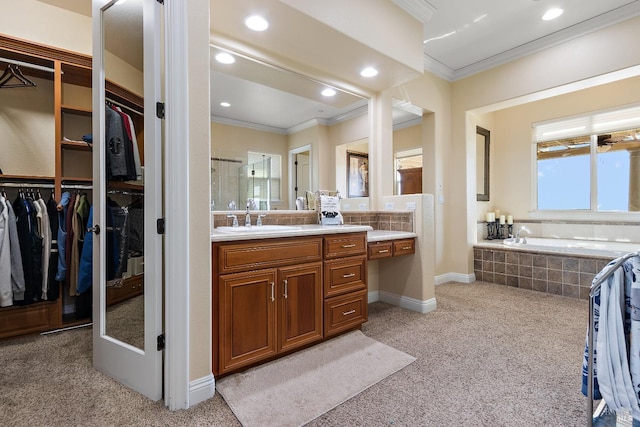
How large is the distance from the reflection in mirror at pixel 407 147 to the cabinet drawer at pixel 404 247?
71.8 inches

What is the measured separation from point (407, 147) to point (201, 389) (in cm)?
445

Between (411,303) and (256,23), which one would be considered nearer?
(256,23)

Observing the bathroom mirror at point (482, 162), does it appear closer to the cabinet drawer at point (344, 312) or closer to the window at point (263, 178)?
the cabinet drawer at point (344, 312)

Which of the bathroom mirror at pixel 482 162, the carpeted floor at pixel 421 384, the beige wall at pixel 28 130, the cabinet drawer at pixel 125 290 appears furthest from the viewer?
the bathroom mirror at pixel 482 162

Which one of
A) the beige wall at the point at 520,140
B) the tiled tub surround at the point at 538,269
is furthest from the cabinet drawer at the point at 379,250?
the beige wall at the point at 520,140

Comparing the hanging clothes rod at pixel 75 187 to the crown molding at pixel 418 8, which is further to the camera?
the crown molding at pixel 418 8

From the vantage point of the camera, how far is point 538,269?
3646 mm

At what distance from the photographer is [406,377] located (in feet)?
5.99

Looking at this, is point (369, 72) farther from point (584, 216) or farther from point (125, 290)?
point (584, 216)

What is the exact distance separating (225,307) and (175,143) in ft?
3.08

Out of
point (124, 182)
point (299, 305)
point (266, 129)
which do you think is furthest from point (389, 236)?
point (124, 182)

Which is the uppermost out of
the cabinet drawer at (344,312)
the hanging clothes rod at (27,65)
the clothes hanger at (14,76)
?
the hanging clothes rod at (27,65)

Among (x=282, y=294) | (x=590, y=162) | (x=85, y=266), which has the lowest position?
(x=282, y=294)

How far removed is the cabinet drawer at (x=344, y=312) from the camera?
223cm
